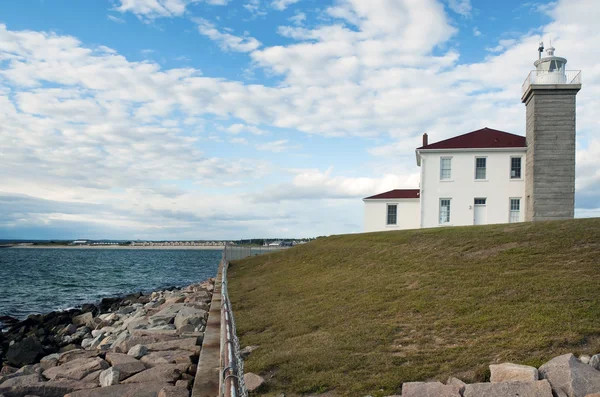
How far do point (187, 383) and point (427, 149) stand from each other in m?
23.5

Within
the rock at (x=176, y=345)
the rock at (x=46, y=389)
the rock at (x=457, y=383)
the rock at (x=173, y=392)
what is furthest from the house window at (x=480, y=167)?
the rock at (x=46, y=389)

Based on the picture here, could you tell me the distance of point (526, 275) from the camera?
11.0m

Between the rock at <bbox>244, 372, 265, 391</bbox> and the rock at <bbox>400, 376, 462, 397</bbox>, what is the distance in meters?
2.01

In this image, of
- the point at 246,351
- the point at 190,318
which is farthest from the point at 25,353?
the point at 246,351

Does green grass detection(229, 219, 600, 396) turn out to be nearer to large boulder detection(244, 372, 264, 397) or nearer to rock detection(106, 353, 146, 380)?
large boulder detection(244, 372, 264, 397)


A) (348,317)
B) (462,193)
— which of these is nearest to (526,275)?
(348,317)

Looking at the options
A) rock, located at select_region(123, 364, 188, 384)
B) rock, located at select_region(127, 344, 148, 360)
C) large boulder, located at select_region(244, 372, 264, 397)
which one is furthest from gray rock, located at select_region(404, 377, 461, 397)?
rock, located at select_region(127, 344, 148, 360)

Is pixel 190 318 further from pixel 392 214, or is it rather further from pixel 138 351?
pixel 392 214

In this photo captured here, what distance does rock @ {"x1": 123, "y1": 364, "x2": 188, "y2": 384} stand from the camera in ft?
24.7

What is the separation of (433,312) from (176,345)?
520cm

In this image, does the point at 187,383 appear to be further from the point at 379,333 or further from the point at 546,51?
the point at 546,51

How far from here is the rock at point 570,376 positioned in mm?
5371

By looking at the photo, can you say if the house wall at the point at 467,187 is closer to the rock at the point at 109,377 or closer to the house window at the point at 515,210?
the house window at the point at 515,210

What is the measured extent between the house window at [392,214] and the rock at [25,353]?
22.0 meters
